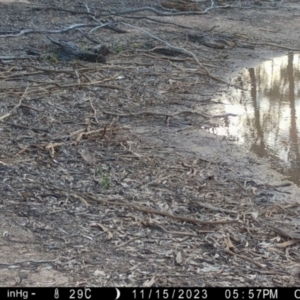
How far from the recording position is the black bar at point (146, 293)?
4.21 m

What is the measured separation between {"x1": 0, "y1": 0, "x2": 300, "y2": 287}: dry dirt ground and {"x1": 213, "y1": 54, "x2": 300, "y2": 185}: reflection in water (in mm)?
301

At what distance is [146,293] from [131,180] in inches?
87.0

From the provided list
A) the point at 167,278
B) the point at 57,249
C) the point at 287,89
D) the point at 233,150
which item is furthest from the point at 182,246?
the point at 287,89

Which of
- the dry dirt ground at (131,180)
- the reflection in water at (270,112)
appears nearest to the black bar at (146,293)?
the dry dirt ground at (131,180)

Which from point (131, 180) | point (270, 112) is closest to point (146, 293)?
point (131, 180)

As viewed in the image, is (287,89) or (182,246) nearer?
(182,246)

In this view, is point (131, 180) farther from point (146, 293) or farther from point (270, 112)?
point (270, 112)

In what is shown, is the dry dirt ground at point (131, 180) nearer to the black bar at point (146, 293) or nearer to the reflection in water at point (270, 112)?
the black bar at point (146, 293)

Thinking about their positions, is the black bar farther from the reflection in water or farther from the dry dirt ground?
the reflection in water

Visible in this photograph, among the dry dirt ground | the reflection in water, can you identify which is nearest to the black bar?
the dry dirt ground

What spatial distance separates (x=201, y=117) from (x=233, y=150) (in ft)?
4.35

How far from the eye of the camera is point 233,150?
7746 millimetres

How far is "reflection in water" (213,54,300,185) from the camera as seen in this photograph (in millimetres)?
7980

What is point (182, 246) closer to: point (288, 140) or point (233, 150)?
point (233, 150)
